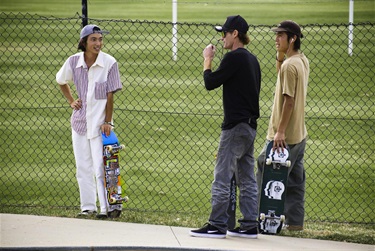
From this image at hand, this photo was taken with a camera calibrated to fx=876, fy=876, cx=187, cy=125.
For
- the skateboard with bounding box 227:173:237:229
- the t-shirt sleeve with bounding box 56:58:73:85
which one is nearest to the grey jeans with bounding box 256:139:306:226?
the skateboard with bounding box 227:173:237:229

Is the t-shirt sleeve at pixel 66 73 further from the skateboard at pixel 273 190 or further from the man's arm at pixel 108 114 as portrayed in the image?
the skateboard at pixel 273 190

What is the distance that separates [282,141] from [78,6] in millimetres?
27449

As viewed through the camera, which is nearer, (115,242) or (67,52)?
(115,242)

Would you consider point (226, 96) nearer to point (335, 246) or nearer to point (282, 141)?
point (282, 141)

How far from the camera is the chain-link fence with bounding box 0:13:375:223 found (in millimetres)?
10617

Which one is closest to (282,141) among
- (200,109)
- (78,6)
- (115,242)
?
(115,242)

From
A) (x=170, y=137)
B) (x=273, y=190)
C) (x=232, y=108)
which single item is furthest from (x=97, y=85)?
(x=170, y=137)

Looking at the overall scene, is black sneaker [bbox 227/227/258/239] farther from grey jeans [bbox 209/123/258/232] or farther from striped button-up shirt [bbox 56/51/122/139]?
striped button-up shirt [bbox 56/51/122/139]

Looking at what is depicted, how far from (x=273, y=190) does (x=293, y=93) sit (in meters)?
0.94

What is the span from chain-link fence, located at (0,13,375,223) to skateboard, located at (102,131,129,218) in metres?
1.23

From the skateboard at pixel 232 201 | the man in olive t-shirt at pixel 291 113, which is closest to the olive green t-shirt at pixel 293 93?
the man in olive t-shirt at pixel 291 113

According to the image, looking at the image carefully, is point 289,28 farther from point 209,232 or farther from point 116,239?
point 116,239

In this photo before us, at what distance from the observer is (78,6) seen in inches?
1367

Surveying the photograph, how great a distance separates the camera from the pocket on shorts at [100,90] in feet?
28.8
